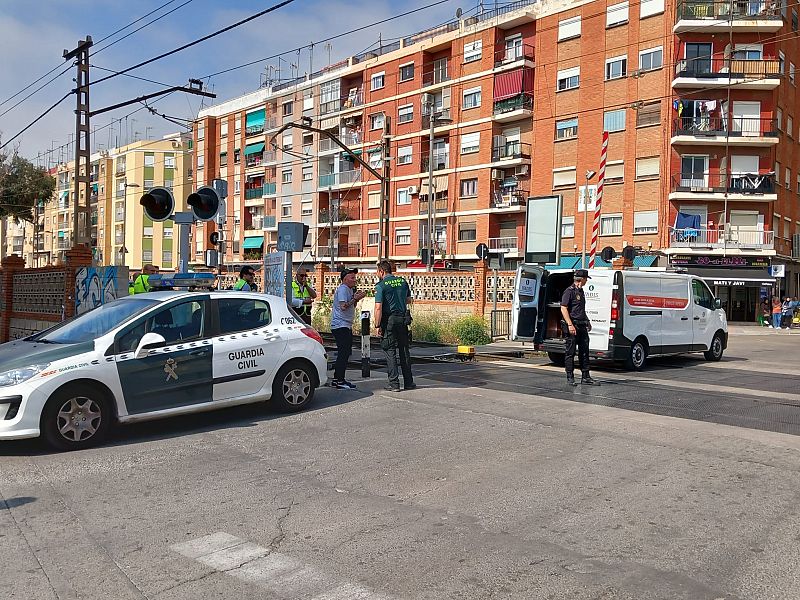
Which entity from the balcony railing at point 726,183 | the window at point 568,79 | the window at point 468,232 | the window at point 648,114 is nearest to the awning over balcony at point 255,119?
the window at point 468,232

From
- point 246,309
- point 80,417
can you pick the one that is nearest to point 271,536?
point 80,417

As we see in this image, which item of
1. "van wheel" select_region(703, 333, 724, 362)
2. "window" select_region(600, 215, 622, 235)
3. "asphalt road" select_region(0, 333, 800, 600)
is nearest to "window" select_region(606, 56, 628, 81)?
"window" select_region(600, 215, 622, 235)

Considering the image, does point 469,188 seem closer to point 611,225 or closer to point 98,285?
point 611,225

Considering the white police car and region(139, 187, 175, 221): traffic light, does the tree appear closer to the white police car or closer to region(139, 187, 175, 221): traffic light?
region(139, 187, 175, 221): traffic light

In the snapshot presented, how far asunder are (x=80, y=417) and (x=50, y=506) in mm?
A: 1807

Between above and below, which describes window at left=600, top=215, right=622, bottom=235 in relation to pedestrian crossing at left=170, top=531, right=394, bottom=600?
above

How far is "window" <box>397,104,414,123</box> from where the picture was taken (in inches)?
1967

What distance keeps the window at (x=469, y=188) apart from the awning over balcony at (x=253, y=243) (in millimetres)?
21834

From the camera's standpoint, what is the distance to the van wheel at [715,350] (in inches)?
671

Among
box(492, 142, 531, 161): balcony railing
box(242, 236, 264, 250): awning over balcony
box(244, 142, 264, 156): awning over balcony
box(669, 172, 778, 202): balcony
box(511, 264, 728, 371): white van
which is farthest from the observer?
box(242, 236, 264, 250): awning over balcony

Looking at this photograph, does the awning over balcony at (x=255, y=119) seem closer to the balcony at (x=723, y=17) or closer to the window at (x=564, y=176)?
the window at (x=564, y=176)

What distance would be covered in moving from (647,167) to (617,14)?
827cm

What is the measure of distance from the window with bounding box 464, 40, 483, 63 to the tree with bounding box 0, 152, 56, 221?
25.4 metres

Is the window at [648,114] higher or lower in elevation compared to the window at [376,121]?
lower
